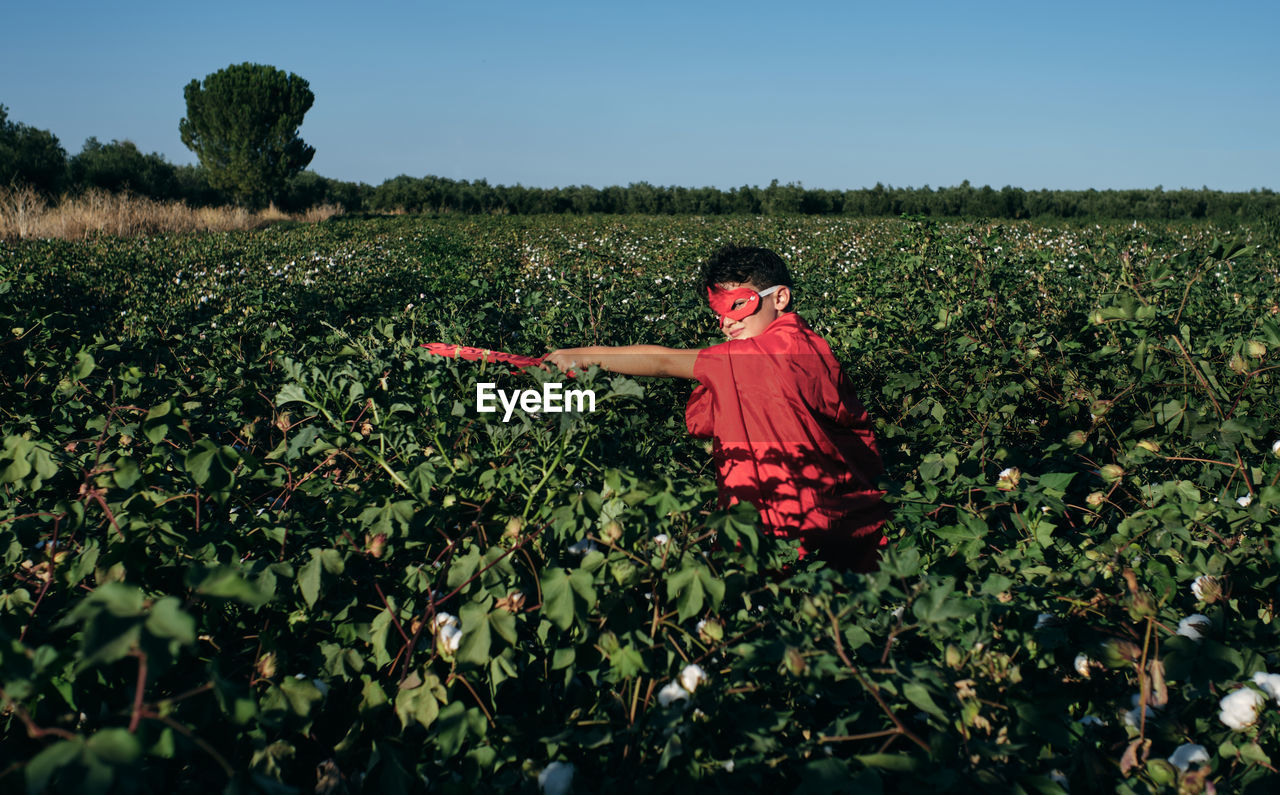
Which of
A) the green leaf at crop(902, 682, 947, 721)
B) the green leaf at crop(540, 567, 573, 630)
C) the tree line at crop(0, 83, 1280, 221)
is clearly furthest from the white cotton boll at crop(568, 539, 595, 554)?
the tree line at crop(0, 83, 1280, 221)

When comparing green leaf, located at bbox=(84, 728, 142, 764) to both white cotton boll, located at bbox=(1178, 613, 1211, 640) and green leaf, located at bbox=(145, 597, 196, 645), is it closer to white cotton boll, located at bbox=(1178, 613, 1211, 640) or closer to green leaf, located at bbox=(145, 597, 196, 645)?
green leaf, located at bbox=(145, 597, 196, 645)

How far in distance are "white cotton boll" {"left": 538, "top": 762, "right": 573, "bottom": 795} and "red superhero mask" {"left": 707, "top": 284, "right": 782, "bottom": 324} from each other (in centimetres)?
187

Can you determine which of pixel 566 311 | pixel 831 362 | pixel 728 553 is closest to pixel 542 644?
pixel 728 553

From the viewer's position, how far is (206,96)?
144ft

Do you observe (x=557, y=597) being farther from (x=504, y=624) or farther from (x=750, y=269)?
(x=750, y=269)

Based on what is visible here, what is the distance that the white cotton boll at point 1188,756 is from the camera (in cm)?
96

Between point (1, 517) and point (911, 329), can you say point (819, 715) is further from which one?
point (911, 329)

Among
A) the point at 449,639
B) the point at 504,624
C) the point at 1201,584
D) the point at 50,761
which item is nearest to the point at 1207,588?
the point at 1201,584

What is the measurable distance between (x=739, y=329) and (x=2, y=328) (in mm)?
3637

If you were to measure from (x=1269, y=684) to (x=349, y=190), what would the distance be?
55.6 metres
